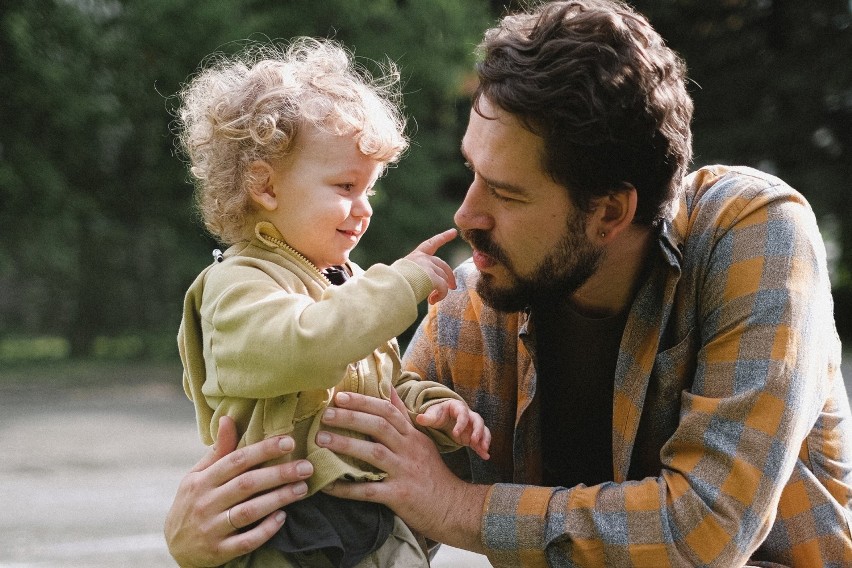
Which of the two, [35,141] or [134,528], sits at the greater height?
[35,141]

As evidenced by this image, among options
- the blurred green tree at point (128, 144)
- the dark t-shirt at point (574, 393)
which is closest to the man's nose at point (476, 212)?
the dark t-shirt at point (574, 393)

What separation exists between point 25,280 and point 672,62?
12.6m

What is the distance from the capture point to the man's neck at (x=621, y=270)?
9.09 feet

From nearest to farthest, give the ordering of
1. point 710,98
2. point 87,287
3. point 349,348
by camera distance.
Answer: point 349,348 → point 87,287 → point 710,98

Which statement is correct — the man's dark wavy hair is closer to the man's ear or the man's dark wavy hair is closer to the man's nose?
the man's ear

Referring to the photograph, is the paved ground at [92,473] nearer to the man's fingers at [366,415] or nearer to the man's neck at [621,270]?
the man's neck at [621,270]

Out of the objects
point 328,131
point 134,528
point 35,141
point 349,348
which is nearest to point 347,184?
point 328,131

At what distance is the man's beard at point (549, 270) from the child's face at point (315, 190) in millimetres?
409

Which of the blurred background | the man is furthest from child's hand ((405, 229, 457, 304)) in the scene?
the blurred background

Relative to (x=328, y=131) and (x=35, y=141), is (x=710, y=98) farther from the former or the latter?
(x=328, y=131)

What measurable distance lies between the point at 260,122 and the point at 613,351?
1058mm

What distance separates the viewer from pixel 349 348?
2.17 metres

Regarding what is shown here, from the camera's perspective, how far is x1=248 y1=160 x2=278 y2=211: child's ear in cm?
240

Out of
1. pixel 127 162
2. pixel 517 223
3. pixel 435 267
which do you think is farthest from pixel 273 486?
pixel 127 162
